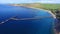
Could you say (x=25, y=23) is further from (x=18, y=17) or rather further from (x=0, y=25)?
(x=0, y=25)

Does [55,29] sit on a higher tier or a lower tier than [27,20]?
lower

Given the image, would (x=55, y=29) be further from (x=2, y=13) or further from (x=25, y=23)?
(x=2, y=13)

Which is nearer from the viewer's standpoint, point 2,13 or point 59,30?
point 2,13

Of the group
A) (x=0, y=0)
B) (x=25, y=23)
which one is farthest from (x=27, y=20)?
(x=0, y=0)

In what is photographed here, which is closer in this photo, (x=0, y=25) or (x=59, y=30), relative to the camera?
(x=0, y=25)

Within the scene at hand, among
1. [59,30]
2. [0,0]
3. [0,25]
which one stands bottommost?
[59,30]

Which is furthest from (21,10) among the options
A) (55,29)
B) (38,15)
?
(55,29)

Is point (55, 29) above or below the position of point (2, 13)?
below
